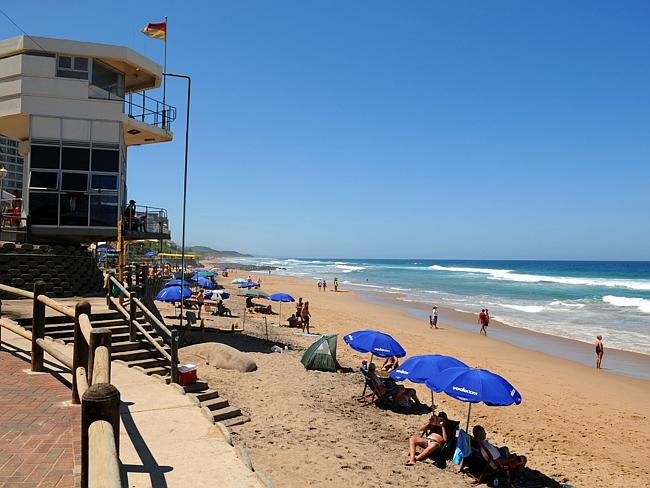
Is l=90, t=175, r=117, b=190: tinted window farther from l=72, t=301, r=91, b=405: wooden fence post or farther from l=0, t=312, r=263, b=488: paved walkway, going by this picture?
l=72, t=301, r=91, b=405: wooden fence post

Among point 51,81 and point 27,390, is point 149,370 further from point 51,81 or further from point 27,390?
point 51,81

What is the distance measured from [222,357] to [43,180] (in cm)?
903

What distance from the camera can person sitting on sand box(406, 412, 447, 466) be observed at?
890 centimetres

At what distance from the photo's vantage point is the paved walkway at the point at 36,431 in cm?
404

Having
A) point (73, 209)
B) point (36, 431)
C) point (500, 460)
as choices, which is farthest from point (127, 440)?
point (73, 209)

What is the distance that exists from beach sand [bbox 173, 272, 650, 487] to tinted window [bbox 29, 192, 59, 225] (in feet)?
22.2

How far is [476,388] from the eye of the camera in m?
8.62

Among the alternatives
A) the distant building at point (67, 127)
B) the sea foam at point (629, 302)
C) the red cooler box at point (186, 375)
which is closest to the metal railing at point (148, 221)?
the distant building at point (67, 127)

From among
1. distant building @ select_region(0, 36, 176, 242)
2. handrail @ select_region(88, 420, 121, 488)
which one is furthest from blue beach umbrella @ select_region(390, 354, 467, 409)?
distant building @ select_region(0, 36, 176, 242)

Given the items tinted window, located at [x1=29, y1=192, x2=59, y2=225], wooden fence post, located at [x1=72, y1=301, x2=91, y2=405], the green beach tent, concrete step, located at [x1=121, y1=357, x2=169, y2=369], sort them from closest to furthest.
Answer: wooden fence post, located at [x1=72, y1=301, x2=91, y2=405], concrete step, located at [x1=121, y1=357, x2=169, y2=369], the green beach tent, tinted window, located at [x1=29, y1=192, x2=59, y2=225]

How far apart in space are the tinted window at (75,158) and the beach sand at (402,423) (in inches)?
293

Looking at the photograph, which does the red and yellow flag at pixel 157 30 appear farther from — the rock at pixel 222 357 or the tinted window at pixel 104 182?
the rock at pixel 222 357

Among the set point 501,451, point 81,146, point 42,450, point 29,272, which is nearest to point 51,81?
point 81,146

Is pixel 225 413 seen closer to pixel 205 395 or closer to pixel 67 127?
pixel 205 395
